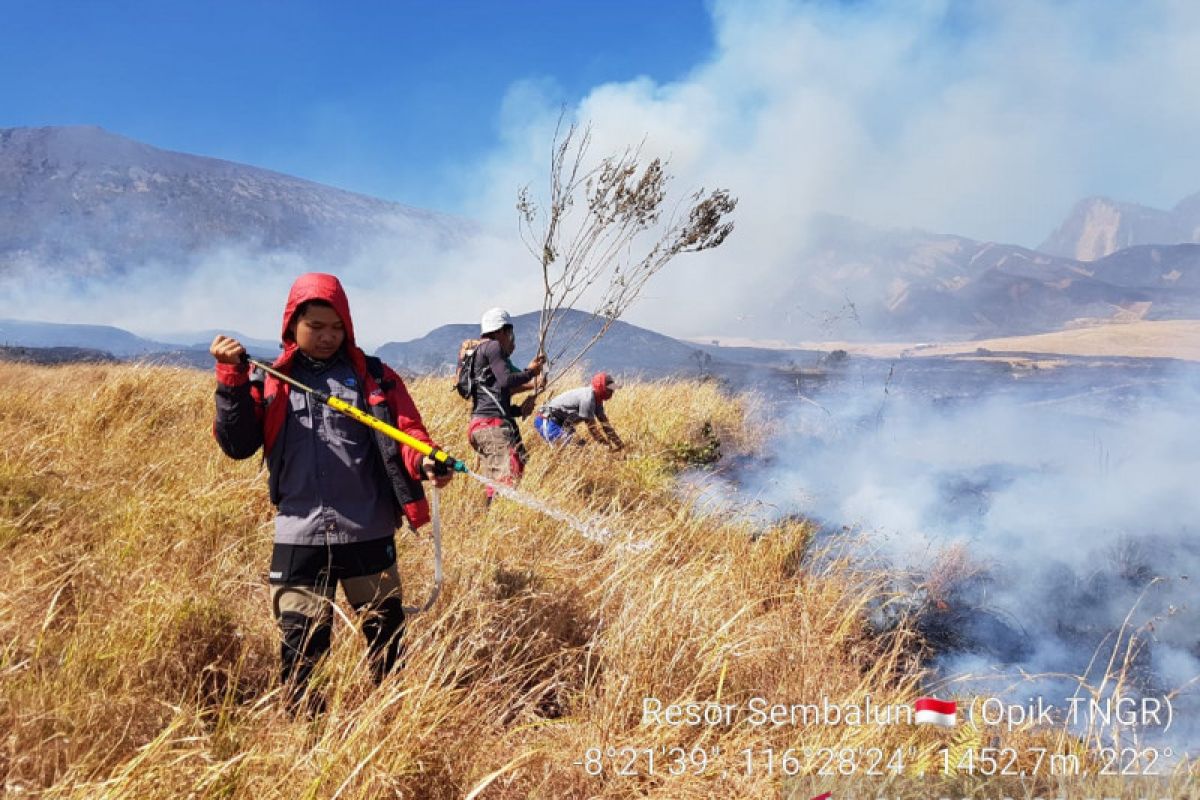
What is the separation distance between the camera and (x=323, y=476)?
6.88 ft

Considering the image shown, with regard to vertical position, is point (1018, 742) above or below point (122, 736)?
below

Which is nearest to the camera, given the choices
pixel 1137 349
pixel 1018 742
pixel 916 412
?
pixel 1018 742

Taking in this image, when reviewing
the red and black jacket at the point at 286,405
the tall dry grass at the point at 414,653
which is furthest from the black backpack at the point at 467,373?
the red and black jacket at the point at 286,405

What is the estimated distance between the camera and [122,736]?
62.8 inches

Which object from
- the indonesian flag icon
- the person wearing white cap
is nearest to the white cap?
the person wearing white cap

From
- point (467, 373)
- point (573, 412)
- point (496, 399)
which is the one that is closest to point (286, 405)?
point (496, 399)

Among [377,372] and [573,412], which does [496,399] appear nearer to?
[573,412]

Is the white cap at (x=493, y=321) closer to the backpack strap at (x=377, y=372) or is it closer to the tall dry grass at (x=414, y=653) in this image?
the tall dry grass at (x=414, y=653)

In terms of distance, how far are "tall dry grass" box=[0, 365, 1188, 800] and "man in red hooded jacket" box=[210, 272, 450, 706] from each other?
141 mm

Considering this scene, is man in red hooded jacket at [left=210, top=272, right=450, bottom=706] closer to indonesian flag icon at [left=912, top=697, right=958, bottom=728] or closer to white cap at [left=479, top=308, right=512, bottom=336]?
indonesian flag icon at [left=912, top=697, right=958, bottom=728]

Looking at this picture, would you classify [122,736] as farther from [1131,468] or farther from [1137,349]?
[1137,349]

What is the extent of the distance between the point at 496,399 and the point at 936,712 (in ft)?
11.4

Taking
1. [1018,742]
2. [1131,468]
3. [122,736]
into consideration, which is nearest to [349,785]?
[122,736]

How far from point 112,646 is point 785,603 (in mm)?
3208
